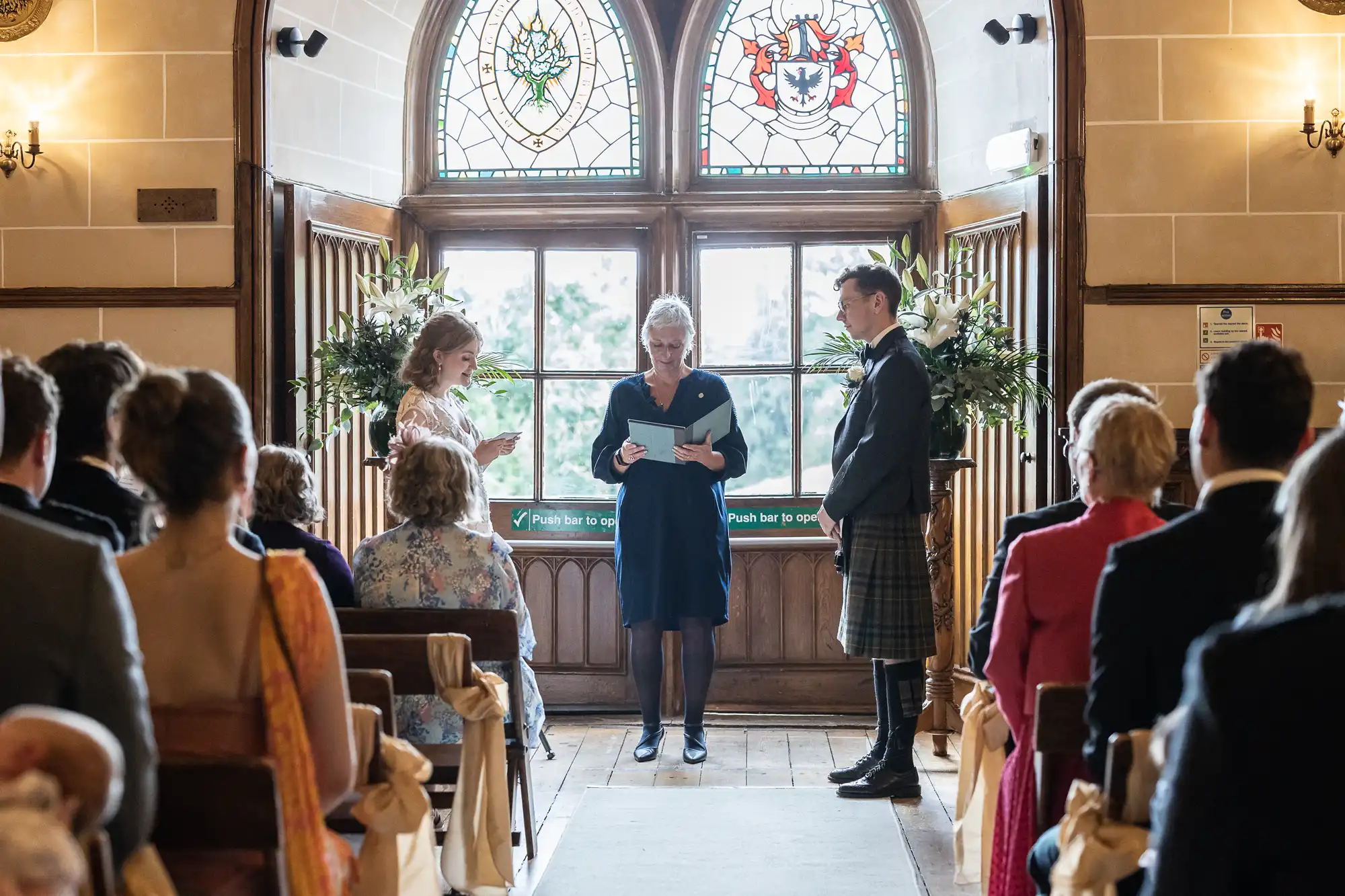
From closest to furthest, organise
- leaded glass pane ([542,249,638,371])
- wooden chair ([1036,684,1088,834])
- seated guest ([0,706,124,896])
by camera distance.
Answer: seated guest ([0,706,124,896]) < wooden chair ([1036,684,1088,834]) < leaded glass pane ([542,249,638,371])

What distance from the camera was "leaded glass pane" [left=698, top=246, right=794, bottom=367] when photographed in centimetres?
555

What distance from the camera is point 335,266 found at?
5.06 meters

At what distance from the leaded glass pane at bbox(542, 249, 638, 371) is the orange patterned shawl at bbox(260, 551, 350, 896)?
376cm

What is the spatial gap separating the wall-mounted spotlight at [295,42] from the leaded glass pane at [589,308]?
1253mm

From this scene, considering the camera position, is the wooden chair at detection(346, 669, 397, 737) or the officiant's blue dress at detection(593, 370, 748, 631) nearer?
the wooden chair at detection(346, 669, 397, 737)

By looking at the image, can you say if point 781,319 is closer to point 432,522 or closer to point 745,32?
point 745,32

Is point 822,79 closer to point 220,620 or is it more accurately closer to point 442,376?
point 442,376

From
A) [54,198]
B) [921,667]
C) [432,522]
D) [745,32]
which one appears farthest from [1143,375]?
[54,198]

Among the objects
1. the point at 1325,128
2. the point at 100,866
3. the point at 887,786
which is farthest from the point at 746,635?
the point at 100,866

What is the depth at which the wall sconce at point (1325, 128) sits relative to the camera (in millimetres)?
4441

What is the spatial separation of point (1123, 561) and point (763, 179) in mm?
3915

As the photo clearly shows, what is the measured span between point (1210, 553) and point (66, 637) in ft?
4.73

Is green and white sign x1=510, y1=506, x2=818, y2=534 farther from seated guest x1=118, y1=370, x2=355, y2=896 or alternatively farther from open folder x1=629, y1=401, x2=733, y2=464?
seated guest x1=118, y1=370, x2=355, y2=896

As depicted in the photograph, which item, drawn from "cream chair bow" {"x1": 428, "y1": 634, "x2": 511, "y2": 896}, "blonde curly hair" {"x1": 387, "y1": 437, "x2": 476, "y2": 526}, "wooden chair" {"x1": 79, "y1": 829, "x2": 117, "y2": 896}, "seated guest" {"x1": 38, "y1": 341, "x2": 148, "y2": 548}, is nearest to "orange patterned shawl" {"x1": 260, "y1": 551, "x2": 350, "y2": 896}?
"wooden chair" {"x1": 79, "y1": 829, "x2": 117, "y2": 896}
